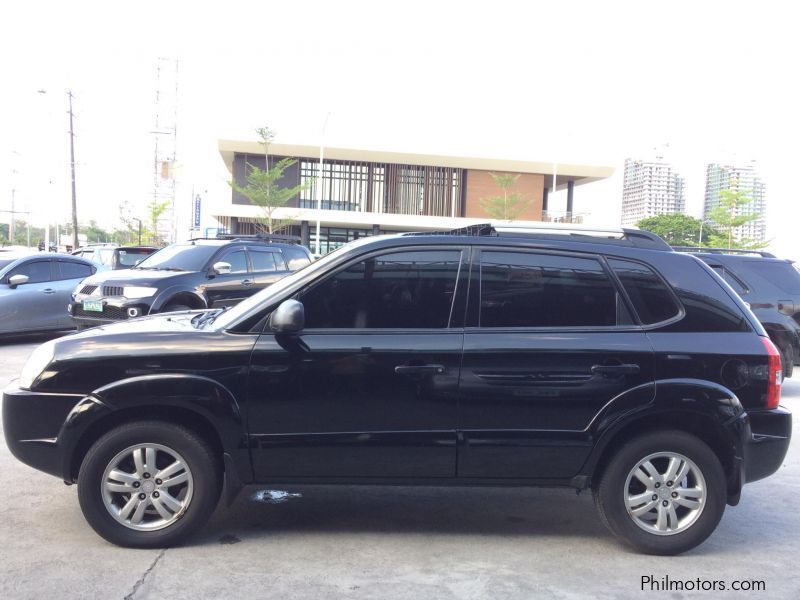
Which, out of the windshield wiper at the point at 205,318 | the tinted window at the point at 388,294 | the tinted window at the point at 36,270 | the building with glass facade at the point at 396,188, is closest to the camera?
the tinted window at the point at 388,294

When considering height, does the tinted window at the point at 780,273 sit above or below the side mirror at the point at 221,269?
above

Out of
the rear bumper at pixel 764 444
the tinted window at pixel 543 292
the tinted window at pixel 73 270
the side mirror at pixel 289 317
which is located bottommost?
the rear bumper at pixel 764 444

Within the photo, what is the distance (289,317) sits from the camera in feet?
13.5

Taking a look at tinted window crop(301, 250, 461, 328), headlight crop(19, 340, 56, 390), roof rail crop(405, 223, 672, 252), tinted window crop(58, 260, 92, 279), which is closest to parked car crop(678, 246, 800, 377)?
roof rail crop(405, 223, 672, 252)

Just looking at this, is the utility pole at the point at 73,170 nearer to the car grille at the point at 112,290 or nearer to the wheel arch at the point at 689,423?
the car grille at the point at 112,290

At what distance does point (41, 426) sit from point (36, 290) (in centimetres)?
965

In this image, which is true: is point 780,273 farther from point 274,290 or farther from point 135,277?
point 135,277

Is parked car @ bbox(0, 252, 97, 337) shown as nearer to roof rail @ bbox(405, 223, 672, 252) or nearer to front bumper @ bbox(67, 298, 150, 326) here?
front bumper @ bbox(67, 298, 150, 326)

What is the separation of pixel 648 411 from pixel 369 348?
1.61 m

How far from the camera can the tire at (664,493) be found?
4.32m

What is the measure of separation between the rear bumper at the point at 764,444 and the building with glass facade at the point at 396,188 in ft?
147

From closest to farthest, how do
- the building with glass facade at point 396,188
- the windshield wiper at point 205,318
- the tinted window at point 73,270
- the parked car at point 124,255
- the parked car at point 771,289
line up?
1. the windshield wiper at point 205,318
2. the parked car at point 771,289
3. the tinted window at point 73,270
4. the parked car at point 124,255
5. the building with glass facade at point 396,188

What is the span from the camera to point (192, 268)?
469 inches

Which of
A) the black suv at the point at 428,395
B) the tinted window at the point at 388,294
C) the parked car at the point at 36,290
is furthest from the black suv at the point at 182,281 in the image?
the tinted window at the point at 388,294
